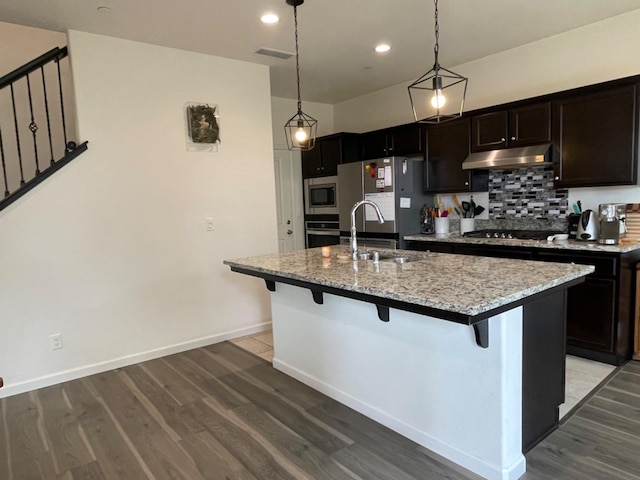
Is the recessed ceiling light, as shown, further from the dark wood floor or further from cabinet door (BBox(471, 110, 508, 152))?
the dark wood floor

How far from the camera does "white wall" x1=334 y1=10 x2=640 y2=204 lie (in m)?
3.43

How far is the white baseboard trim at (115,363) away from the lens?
3155 mm

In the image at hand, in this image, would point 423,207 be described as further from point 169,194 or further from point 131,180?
point 131,180

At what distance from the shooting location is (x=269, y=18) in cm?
317

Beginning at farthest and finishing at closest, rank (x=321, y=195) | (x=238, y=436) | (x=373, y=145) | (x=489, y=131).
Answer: (x=321, y=195), (x=373, y=145), (x=489, y=131), (x=238, y=436)

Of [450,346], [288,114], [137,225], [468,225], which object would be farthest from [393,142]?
[450,346]

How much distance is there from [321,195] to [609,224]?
3.20 meters

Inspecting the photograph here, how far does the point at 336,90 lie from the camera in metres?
5.39

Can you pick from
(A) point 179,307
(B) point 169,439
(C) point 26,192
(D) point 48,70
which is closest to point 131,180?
(C) point 26,192

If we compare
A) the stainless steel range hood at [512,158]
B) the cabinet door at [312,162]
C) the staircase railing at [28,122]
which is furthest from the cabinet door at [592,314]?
the staircase railing at [28,122]

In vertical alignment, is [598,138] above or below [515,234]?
above

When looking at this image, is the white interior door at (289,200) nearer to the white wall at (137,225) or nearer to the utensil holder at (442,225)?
the white wall at (137,225)

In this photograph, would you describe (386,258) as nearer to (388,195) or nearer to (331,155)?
(388,195)

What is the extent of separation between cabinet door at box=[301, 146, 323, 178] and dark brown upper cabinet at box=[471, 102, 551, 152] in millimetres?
2062
